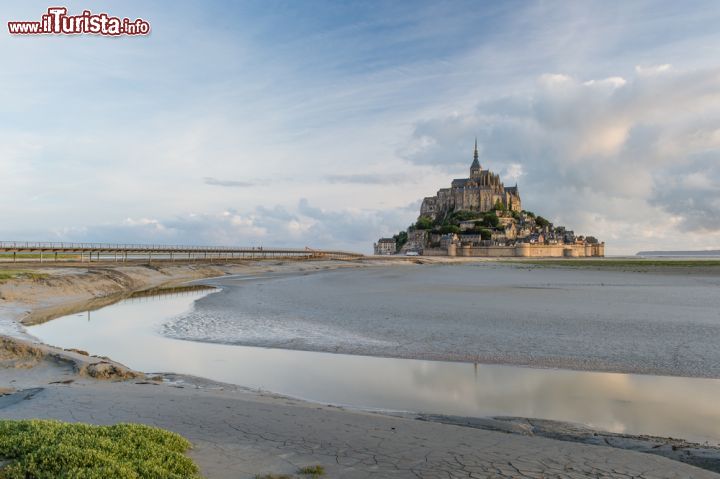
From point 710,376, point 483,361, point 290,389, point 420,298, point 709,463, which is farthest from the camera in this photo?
point 420,298

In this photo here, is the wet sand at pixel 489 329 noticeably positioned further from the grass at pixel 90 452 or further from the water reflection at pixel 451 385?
the grass at pixel 90 452

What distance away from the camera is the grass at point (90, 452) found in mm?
6027

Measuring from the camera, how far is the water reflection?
10.3 m

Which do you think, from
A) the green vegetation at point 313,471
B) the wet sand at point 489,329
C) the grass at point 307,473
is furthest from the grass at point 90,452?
the wet sand at point 489,329

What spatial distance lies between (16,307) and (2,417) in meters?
21.9

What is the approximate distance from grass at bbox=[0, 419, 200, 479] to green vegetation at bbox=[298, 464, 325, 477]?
144cm

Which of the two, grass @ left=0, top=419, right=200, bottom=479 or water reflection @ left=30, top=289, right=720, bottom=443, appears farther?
water reflection @ left=30, top=289, right=720, bottom=443

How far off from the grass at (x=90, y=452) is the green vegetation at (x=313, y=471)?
4.71 ft

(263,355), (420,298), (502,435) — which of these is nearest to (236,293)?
(420,298)

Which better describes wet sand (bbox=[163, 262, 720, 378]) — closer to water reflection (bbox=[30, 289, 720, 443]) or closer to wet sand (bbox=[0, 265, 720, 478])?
water reflection (bbox=[30, 289, 720, 443])

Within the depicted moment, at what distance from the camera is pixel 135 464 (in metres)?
6.35

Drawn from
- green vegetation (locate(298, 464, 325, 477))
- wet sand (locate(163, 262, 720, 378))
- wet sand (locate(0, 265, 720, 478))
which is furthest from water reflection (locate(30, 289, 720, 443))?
green vegetation (locate(298, 464, 325, 477))

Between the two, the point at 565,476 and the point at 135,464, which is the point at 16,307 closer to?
the point at 135,464

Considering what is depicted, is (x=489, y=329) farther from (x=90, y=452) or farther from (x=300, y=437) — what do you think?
(x=90, y=452)
